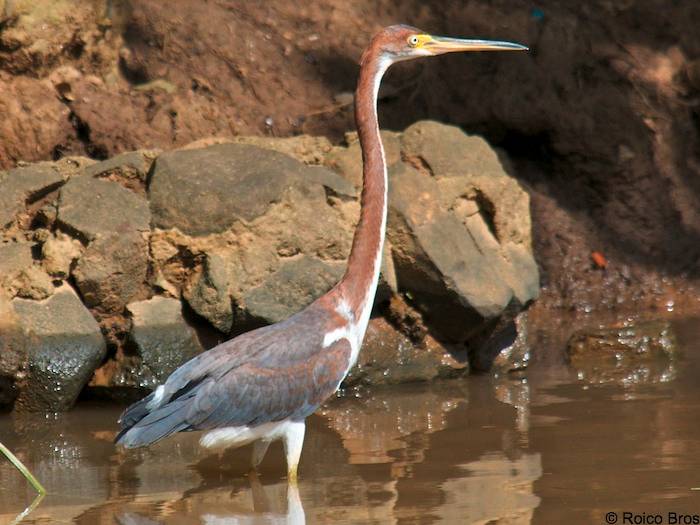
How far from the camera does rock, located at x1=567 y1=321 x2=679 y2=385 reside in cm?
855

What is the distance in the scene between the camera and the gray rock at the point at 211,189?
25.6 feet

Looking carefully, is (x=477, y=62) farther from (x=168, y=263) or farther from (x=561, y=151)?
(x=168, y=263)

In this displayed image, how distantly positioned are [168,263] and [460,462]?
2482mm

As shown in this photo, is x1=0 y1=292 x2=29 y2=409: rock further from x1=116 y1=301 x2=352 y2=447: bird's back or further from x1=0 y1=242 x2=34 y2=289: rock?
x1=116 y1=301 x2=352 y2=447: bird's back

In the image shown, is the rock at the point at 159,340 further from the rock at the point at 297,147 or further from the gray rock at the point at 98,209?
the rock at the point at 297,147

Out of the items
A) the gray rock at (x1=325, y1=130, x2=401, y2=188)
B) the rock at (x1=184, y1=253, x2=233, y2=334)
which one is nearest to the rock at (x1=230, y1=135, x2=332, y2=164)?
the gray rock at (x1=325, y1=130, x2=401, y2=188)

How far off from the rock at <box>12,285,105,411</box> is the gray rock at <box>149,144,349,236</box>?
2.81 ft

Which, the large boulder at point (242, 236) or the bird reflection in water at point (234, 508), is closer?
the bird reflection in water at point (234, 508)

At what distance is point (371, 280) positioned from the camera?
6543 millimetres

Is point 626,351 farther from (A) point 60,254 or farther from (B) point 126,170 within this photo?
(A) point 60,254

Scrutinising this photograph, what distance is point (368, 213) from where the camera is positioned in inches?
258

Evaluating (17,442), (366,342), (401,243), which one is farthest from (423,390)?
(17,442)

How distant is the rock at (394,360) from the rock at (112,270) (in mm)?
1529

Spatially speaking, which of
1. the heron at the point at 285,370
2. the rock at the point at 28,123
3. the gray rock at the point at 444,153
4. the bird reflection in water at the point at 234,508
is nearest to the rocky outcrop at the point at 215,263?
the gray rock at the point at 444,153
